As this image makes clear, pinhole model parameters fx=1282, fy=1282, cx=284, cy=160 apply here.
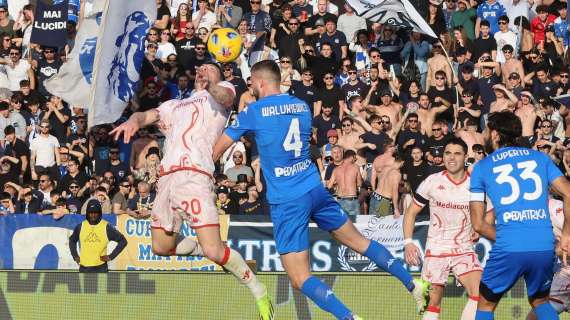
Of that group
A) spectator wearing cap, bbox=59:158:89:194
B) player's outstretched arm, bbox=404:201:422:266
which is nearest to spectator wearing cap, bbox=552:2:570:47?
spectator wearing cap, bbox=59:158:89:194

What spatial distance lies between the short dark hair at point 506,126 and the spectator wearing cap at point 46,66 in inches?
611

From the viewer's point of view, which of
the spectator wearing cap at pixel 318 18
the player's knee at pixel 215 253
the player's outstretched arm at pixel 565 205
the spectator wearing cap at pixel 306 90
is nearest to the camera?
the player's outstretched arm at pixel 565 205

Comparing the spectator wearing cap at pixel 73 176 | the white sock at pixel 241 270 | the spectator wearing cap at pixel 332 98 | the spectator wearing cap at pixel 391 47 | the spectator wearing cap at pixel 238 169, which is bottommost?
the white sock at pixel 241 270

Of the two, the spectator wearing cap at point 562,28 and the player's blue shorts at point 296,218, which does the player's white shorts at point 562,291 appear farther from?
the spectator wearing cap at point 562,28

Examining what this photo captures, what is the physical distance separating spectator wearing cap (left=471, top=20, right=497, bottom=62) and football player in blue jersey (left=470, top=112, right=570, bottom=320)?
12487 mm

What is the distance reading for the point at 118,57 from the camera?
24000 mm

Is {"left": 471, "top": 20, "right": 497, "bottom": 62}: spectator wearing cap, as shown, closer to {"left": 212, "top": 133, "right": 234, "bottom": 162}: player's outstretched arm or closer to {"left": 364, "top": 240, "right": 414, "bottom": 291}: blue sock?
{"left": 364, "top": 240, "right": 414, "bottom": 291}: blue sock

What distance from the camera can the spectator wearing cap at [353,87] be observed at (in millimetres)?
23814

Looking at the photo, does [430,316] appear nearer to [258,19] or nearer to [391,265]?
[391,265]

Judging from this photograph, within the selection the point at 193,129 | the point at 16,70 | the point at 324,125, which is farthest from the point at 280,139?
the point at 16,70

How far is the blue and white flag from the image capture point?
24859 mm

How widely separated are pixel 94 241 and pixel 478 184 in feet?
30.5

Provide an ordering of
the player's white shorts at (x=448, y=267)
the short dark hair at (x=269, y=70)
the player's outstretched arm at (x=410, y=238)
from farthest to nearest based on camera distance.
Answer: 1. the player's white shorts at (x=448, y=267)
2. the player's outstretched arm at (x=410, y=238)
3. the short dark hair at (x=269, y=70)

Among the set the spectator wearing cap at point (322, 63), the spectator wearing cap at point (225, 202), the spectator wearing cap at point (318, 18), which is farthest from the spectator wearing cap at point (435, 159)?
the spectator wearing cap at point (318, 18)
